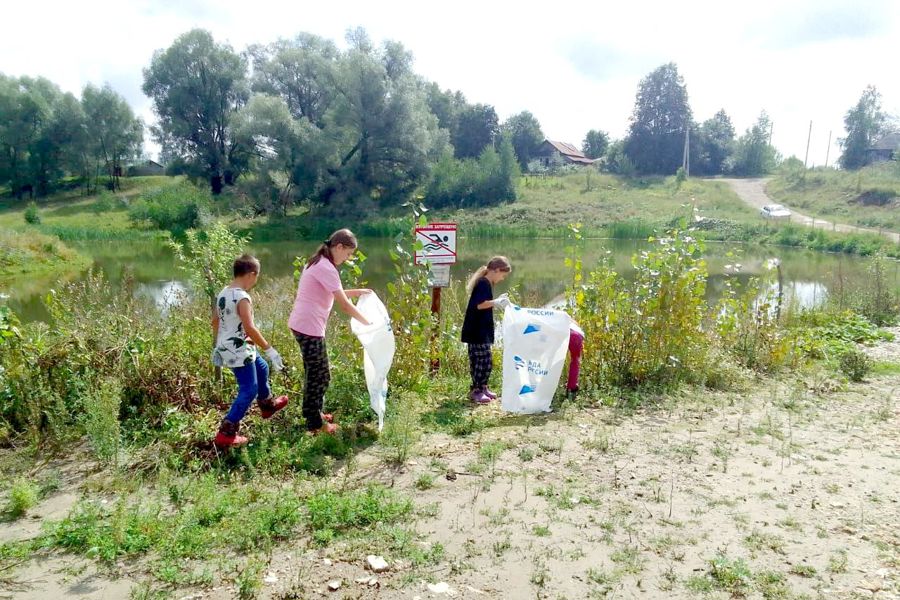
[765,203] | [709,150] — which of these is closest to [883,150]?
[709,150]

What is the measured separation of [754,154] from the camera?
60.1 metres

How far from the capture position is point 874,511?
12.0 ft

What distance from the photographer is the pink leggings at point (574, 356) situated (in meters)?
5.70

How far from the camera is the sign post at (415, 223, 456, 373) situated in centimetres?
577

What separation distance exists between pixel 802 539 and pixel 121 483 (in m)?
3.98

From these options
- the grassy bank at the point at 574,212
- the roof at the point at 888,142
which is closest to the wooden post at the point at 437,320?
the grassy bank at the point at 574,212

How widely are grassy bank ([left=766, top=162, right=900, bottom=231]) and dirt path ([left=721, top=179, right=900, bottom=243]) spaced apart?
30.6 inches

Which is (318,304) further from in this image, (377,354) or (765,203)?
(765,203)

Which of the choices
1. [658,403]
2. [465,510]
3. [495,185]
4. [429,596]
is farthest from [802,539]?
[495,185]

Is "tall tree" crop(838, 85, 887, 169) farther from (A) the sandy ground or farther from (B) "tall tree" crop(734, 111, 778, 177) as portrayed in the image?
(A) the sandy ground

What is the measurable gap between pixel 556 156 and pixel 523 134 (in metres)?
4.70

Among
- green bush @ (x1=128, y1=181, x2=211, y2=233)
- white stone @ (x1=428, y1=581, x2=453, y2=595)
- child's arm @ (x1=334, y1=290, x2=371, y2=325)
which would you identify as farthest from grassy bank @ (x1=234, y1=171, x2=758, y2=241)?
white stone @ (x1=428, y1=581, x2=453, y2=595)

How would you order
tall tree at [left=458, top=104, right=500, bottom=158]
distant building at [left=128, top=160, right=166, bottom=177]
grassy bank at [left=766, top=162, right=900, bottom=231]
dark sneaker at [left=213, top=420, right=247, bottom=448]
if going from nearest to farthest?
dark sneaker at [left=213, top=420, right=247, bottom=448] < grassy bank at [left=766, top=162, right=900, bottom=231] < distant building at [left=128, top=160, right=166, bottom=177] < tall tree at [left=458, top=104, right=500, bottom=158]

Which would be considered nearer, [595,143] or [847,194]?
[847,194]
